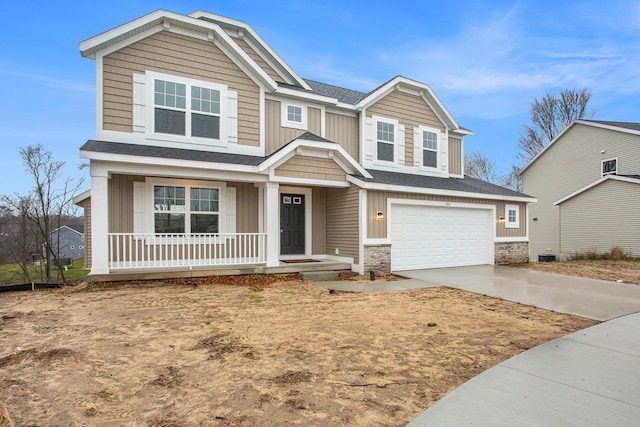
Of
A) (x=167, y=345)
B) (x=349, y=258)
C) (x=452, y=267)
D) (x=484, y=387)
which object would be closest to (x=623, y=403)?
(x=484, y=387)

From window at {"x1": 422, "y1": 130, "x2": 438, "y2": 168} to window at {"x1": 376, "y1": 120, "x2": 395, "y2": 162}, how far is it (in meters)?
1.54

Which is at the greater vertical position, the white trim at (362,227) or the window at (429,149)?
the window at (429,149)

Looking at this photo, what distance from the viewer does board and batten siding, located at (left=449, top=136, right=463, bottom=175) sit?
47.6 feet

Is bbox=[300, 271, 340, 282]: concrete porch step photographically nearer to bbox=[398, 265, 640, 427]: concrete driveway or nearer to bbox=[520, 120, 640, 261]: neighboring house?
bbox=[398, 265, 640, 427]: concrete driveway

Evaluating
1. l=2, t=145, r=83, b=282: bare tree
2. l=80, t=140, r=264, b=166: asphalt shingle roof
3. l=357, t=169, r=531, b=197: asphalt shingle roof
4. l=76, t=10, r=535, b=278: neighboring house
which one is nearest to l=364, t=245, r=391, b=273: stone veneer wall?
l=76, t=10, r=535, b=278: neighboring house

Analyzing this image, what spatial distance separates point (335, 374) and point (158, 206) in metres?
7.38

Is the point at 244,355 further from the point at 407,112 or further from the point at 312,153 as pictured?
the point at 407,112

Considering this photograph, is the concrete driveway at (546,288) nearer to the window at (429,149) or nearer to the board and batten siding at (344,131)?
the window at (429,149)

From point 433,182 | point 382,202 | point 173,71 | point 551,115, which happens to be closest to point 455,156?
point 433,182

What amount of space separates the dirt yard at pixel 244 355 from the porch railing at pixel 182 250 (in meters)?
1.66

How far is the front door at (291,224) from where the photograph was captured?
11.1 metres

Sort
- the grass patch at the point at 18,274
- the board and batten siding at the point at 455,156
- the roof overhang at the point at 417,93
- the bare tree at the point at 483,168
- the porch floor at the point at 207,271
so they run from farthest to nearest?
1. the bare tree at the point at 483,168
2. the board and batten siding at the point at 455,156
3. the grass patch at the point at 18,274
4. the roof overhang at the point at 417,93
5. the porch floor at the point at 207,271

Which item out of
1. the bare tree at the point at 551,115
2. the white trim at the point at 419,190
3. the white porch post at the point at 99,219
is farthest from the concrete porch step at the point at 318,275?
the bare tree at the point at 551,115

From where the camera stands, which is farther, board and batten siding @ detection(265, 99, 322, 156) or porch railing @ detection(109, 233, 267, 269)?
board and batten siding @ detection(265, 99, 322, 156)
